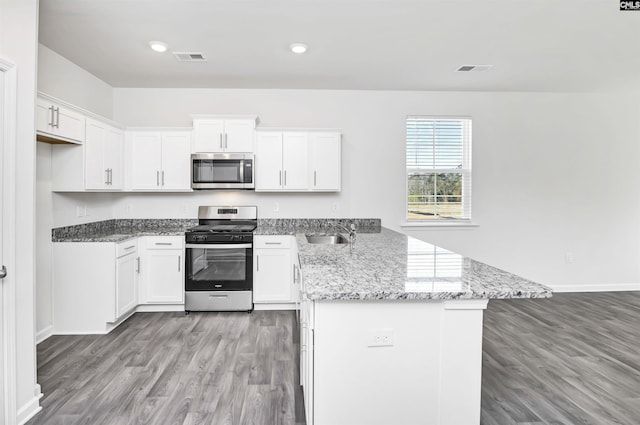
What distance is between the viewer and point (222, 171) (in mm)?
3992

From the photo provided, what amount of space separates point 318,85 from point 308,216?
1602mm

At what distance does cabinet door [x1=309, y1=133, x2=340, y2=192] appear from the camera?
161 inches

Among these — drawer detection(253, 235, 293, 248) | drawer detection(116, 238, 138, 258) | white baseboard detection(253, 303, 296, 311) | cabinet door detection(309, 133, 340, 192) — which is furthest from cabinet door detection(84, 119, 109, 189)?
cabinet door detection(309, 133, 340, 192)

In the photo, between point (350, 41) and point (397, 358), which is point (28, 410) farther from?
point (350, 41)

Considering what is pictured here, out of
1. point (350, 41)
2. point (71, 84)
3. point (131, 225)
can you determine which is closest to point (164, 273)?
point (131, 225)

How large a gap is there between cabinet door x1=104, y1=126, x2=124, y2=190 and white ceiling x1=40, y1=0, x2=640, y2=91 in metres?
0.67

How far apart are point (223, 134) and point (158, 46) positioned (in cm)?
114

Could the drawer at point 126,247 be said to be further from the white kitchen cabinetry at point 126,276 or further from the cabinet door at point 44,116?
the cabinet door at point 44,116

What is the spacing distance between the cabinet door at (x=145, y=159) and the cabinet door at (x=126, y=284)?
0.88 metres

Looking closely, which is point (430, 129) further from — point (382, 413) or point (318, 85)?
point (382, 413)

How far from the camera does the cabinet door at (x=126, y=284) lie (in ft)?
10.8

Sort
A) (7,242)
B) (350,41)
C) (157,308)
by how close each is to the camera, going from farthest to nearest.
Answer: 1. (157,308)
2. (350,41)
3. (7,242)

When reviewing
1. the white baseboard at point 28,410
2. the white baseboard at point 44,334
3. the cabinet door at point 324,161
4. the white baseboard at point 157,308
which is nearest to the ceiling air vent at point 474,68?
the cabinet door at point 324,161

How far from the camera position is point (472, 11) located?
254 cm
